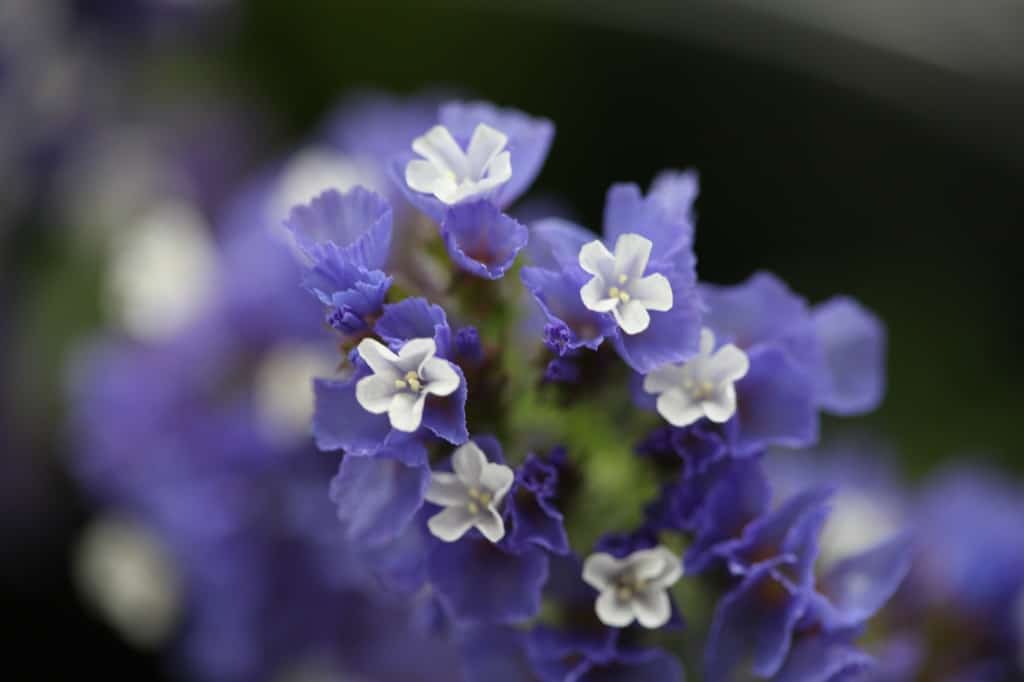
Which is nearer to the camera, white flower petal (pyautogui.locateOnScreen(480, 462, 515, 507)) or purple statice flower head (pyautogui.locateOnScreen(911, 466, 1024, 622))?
white flower petal (pyautogui.locateOnScreen(480, 462, 515, 507))

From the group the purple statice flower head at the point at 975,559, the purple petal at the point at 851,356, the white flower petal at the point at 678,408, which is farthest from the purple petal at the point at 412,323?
the purple statice flower head at the point at 975,559

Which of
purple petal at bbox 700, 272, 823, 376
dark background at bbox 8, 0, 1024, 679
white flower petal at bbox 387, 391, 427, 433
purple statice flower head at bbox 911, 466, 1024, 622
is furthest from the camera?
dark background at bbox 8, 0, 1024, 679

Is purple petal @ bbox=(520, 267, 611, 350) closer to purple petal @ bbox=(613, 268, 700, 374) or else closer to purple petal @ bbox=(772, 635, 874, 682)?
purple petal @ bbox=(613, 268, 700, 374)

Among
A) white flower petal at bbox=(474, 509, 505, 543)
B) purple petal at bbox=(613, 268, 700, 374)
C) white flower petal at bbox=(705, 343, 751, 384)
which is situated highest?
purple petal at bbox=(613, 268, 700, 374)

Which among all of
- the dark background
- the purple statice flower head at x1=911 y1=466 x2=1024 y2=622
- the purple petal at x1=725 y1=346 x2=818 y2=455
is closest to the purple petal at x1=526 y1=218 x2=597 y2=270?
the purple petal at x1=725 y1=346 x2=818 y2=455

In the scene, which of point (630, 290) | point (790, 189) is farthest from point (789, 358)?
point (790, 189)

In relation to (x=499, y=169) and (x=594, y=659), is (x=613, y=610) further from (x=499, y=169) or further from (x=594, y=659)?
(x=499, y=169)

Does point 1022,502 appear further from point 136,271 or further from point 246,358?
point 136,271

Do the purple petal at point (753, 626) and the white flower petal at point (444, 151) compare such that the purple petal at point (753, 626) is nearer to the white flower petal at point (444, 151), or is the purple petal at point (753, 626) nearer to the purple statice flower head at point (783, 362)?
the purple statice flower head at point (783, 362)

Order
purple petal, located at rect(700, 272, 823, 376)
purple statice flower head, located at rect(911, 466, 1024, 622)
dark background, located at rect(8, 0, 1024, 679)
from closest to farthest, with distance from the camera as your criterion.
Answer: purple petal, located at rect(700, 272, 823, 376), purple statice flower head, located at rect(911, 466, 1024, 622), dark background, located at rect(8, 0, 1024, 679)
